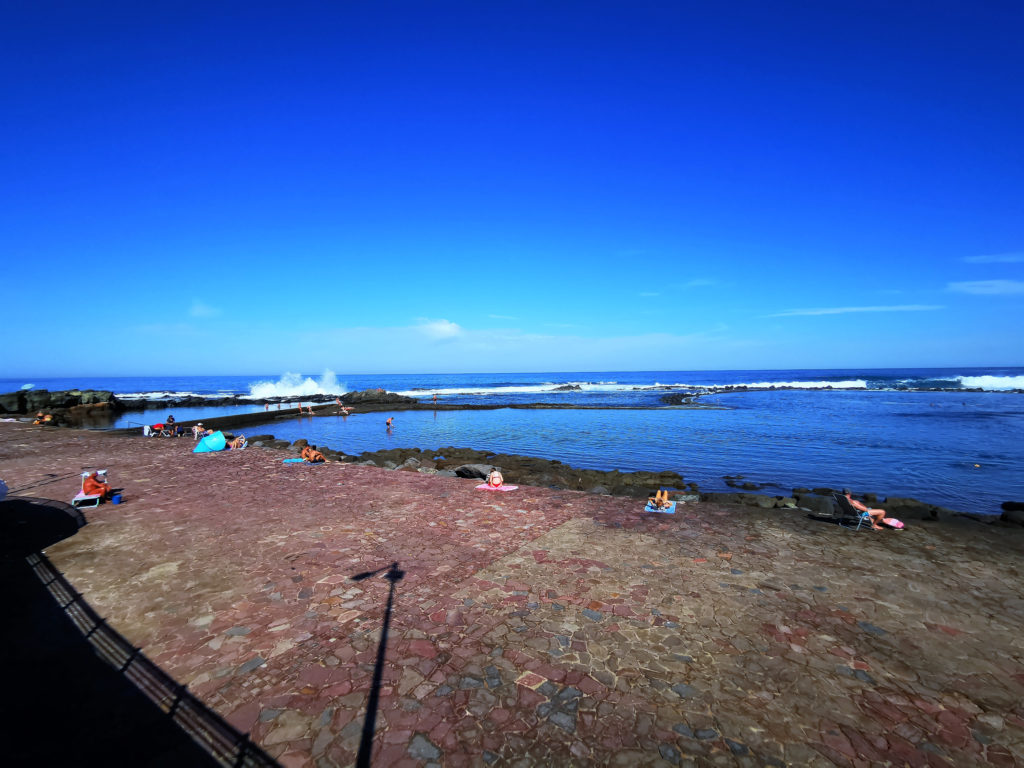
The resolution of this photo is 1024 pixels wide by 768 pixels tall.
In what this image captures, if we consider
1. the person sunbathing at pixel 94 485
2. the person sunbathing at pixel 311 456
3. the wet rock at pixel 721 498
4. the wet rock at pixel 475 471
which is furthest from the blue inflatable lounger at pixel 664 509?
the person sunbathing at pixel 94 485

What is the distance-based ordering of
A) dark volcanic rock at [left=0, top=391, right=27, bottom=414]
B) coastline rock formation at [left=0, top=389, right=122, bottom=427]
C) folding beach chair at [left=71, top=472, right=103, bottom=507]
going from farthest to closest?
dark volcanic rock at [left=0, top=391, right=27, bottom=414]
coastline rock formation at [left=0, top=389, right=122, bottom=427]
folding beach chair at [left=71, top=472, right=103, bottom=507]

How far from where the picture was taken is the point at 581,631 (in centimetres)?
562

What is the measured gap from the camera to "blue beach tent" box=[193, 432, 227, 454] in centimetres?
1908

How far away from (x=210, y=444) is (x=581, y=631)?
1925cm

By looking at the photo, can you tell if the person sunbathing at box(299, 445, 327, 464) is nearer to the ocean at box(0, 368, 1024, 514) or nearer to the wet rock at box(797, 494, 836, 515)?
the ocean at box(0, 368, 1024, 514)

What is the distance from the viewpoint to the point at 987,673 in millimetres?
4863

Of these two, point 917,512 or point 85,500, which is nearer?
point 85,500

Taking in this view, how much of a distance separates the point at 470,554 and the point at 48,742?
5306 millimetres

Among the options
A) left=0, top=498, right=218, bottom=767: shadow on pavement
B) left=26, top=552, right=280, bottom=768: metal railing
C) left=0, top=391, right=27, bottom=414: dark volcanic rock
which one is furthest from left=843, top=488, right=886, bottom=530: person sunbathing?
left=0, top=391, right=27, bottom=414: dark volcanic rock

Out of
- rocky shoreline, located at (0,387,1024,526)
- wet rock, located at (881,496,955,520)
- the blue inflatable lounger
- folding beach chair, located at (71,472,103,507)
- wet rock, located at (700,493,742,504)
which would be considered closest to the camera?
folding beach chair, located at (71,472,103,507)

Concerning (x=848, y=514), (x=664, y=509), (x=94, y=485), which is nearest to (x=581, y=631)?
(x=664, y=509)

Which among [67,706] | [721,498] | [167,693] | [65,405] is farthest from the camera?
[65,405]

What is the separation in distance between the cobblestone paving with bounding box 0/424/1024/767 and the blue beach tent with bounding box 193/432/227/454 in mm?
9271

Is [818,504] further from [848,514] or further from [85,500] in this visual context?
[85,500]
